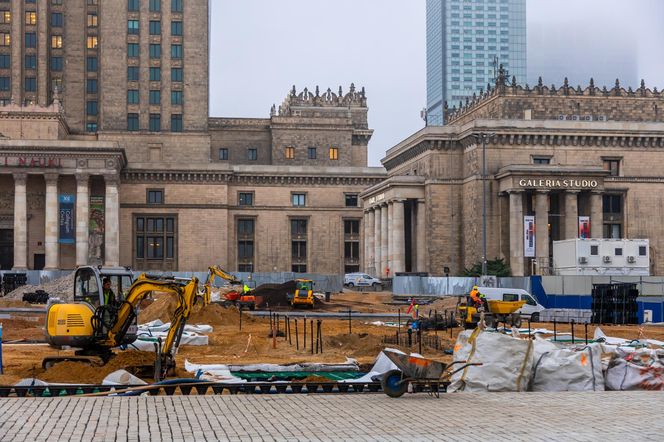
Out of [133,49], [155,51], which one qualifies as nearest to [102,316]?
[155,51]

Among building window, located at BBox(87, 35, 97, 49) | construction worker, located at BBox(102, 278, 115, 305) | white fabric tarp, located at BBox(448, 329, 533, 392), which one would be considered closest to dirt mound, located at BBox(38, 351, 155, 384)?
construction worker, located at BBox(102, 278, 115, 305)

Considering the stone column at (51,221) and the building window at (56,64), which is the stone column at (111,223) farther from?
the building window at (56,64)

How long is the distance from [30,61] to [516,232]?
59827 millimetres

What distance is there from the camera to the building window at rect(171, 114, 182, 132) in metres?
100

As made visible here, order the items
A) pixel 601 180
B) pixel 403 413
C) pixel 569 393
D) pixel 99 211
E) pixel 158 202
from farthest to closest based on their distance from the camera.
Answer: pixel 158 202
pixel 99 211
pixel 601 180
pixel 569 393
pixel 403 413

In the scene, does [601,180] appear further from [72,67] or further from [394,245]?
[72,67]

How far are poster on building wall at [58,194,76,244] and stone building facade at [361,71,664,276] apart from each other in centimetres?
2897

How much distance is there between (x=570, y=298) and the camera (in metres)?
56.1

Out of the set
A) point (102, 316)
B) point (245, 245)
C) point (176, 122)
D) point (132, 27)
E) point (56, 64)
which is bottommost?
point (102, 316)

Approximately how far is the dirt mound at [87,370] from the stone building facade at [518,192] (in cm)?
5407

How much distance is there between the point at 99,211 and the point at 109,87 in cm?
1557

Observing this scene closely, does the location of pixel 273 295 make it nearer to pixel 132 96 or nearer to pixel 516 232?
pixel 516 232

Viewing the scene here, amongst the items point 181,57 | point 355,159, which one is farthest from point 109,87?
point 355,159

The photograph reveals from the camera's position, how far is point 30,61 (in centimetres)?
10525
